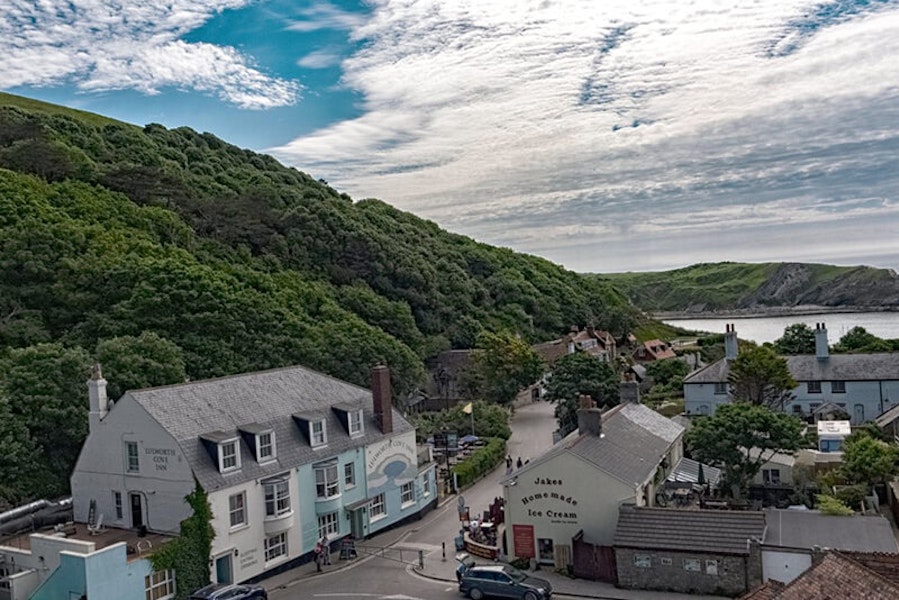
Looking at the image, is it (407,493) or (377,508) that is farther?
(407,493)

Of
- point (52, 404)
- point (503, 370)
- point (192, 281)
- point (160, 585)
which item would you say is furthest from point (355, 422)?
point (503, 370)

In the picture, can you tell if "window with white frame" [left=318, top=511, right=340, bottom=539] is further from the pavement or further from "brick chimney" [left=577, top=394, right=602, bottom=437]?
"brick chimney" [left=577, top=394, right=602, bottom=437]

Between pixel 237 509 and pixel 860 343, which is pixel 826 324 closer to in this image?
pixel 860 343

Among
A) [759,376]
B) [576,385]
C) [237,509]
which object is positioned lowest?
[237,509]

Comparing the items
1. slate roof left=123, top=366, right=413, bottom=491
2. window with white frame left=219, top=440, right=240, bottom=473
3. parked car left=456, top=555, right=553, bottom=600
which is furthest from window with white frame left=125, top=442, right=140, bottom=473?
parked car left=456, top=555, right=553, bottom=600

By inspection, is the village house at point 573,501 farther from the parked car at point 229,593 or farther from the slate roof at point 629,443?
the parked car at point 229,593

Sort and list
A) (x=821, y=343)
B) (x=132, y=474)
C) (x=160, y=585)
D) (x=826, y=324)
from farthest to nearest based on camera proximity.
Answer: (x=826, y=324) < (x=821, y=343) < (x=132, y=474) < (x=160, y=585)

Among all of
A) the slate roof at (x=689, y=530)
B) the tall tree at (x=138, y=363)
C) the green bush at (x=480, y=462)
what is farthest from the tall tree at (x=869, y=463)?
the tall tree at (x=138, y=363)
